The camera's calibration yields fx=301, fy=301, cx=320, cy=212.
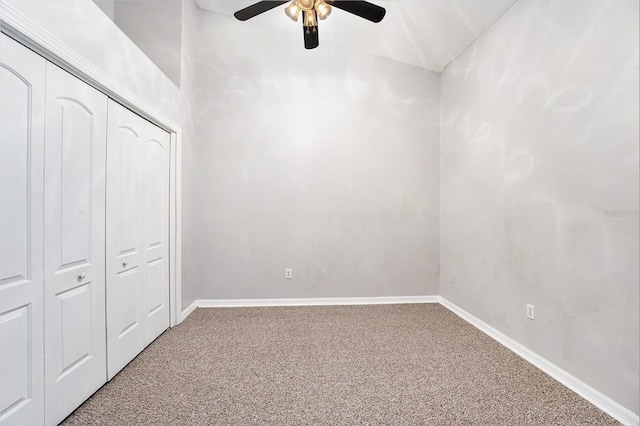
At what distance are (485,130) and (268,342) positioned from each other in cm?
263

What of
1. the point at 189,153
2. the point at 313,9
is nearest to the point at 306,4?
the point at 313,9

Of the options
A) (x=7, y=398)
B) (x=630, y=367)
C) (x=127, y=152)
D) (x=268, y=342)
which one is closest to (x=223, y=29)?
(x=127, y=152)

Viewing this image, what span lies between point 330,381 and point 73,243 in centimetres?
164

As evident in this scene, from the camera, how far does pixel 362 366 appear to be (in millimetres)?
2035

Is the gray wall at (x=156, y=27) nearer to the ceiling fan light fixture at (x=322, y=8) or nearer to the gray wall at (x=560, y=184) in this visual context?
the ceiling fan light fixture at (x=322, y=8)

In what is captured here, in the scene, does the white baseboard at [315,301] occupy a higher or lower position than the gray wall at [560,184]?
lower

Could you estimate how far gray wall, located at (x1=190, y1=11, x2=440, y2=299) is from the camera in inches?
130

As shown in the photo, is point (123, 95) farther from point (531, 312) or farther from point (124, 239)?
point (531, 312)

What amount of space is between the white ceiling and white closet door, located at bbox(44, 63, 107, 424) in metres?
2.18

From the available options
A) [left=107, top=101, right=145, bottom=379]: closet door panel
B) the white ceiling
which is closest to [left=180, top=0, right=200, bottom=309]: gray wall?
the white ceiling

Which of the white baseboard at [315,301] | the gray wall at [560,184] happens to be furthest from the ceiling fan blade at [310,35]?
the white baseboard at [315,301]

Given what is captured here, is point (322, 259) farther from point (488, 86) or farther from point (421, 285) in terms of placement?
point (488, 86)

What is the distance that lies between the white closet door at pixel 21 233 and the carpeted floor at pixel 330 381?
1.23 ft

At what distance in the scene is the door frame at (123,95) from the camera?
1.23m
